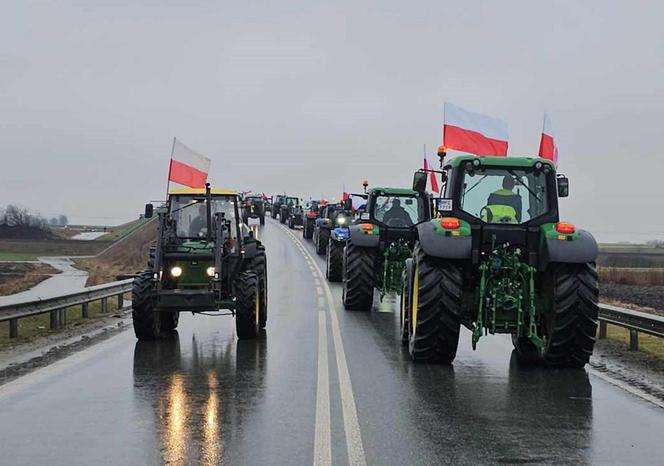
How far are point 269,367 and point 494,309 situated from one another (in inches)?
119

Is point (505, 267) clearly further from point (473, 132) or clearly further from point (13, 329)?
point (473, 132)

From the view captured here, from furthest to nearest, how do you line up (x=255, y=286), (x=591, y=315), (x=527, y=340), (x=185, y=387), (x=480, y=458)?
1. (x=255, y=286)
2. (x=527, y=340)
3. (x=591, y=315)
4. (x=185, y=387)
5. (x=480, y=458)

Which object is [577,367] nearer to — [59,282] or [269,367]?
[269,367]

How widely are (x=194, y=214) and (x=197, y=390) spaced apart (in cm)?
539

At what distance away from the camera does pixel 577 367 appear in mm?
10234

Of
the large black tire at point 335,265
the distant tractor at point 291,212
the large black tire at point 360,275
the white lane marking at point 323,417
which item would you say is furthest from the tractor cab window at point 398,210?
the distant tractor at point 291,212

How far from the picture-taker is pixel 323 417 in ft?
24.1

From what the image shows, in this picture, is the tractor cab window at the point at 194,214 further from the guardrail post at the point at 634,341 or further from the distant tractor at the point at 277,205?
the distant tractor at the point at 277,205

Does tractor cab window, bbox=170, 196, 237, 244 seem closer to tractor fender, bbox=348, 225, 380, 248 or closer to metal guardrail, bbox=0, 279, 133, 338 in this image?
metal guardrail, bbox=0, 279, 133, 338

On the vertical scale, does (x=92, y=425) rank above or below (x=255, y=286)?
below

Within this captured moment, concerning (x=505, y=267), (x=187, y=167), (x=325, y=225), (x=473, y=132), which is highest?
(x=473, y=132)

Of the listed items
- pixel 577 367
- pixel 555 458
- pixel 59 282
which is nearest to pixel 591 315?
pixel 577 367

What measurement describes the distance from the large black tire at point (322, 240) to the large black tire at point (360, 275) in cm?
1901

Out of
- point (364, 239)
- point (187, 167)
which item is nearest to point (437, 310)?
point (364, 239)
